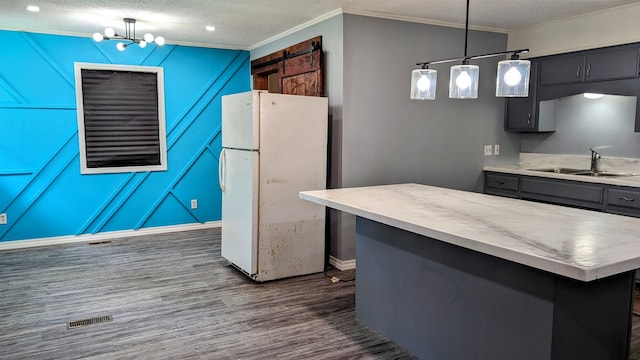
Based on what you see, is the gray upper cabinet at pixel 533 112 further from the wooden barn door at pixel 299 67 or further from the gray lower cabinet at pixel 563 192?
the wooden barn door at pixel 299 67

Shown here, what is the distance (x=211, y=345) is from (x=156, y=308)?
778 millimetres

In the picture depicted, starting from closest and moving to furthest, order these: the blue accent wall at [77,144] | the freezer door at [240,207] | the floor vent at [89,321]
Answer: the floor vent at [89,321] → the freezer door at [240,207] → the blue accent wall at [77,144]

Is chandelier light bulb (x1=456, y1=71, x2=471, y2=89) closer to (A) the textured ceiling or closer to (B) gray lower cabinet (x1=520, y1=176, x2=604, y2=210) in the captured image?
(A) the textured ceiling

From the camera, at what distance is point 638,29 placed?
12.6 ft

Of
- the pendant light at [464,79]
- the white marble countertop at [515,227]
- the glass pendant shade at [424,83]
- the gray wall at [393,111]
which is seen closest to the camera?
the white marble countertop at [515,227]

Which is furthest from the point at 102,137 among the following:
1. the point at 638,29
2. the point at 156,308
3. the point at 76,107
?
the point at 638,29

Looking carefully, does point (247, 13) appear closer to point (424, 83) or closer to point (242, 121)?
point (242, 121)

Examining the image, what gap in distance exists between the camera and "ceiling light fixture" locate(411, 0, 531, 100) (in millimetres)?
2355

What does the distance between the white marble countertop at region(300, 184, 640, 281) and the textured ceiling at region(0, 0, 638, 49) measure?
1748 mm

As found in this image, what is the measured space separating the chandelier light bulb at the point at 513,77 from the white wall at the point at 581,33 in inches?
90.1

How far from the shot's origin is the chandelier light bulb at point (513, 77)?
7.73 ft

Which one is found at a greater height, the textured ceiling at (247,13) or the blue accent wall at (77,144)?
the textured ceiling at (247,13)

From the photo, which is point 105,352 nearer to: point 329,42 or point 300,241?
point 300,241

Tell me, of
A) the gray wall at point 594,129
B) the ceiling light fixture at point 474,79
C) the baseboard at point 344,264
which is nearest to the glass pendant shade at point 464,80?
the ceiling light fixture at point 474,79
